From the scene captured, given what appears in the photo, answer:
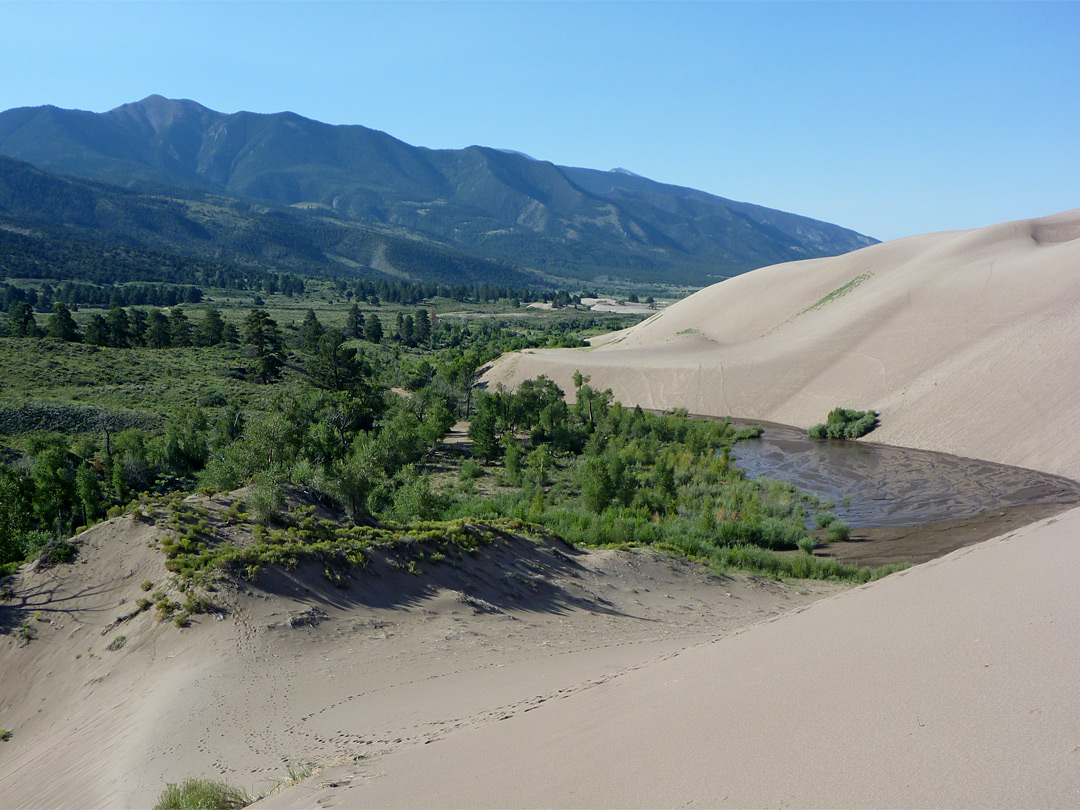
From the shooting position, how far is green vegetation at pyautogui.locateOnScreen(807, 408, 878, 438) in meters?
42.9

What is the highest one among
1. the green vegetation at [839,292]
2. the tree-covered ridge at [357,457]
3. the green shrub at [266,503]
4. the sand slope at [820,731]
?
the green vegetation at [839,292]

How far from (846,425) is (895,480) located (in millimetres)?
11338

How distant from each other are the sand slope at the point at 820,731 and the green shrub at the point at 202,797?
0.52 meters

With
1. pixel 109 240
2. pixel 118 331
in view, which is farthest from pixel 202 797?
pixel 109 240

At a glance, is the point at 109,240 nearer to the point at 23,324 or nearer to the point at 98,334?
the point at 23,324

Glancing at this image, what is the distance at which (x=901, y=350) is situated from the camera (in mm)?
49844

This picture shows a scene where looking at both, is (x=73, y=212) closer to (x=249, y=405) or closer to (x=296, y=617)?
(x=249, y=405)

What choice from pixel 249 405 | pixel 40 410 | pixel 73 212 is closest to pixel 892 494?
pixel 249 405

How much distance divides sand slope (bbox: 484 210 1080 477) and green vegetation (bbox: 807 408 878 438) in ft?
2.98

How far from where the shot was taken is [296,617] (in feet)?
40.1

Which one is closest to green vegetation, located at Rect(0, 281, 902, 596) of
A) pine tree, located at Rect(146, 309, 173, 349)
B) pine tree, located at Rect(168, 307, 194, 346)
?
pine tree, located at Rect(146, 309, 173, 349)

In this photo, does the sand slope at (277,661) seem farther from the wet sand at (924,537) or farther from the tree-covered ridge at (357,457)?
the wet sand at (924,537)

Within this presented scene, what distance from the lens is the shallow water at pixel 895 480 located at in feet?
91.1

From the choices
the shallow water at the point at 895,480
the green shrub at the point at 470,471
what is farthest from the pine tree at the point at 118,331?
the shallow water at the point at 895,480
